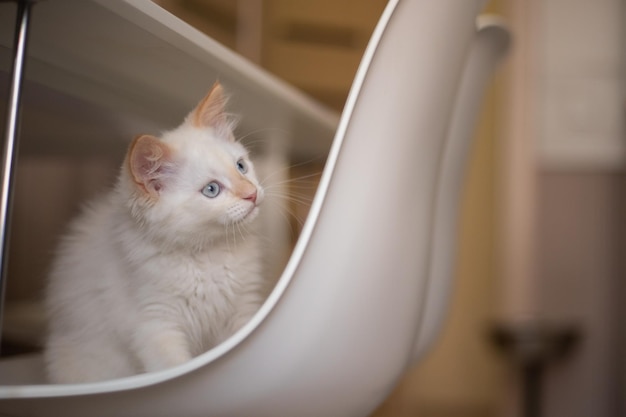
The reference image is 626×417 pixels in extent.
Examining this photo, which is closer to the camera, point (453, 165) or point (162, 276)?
point (162, 276)

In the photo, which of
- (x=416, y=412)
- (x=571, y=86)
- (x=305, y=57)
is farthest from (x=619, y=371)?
(x=305, y=57)

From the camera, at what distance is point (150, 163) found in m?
0.60

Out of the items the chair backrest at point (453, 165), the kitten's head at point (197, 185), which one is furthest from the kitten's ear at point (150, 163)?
the chair backrest at point (453, 165)

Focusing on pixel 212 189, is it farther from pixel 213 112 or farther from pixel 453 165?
pixel 453 165

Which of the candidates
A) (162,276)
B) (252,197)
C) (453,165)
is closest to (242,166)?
(252,197)

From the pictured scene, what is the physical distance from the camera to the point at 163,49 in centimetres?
64

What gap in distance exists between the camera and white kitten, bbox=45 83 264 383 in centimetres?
62

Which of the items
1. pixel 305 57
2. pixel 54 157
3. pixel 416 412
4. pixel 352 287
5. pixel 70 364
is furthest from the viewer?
pixel 416 412

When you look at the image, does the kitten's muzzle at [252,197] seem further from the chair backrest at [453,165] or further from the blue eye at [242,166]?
the chair backrest at [453,165]

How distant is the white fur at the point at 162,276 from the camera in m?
0.63

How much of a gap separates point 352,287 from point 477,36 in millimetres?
473

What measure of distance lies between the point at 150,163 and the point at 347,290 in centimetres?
23

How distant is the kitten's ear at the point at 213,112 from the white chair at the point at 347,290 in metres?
0.16

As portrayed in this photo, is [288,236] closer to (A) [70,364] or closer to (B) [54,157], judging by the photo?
(A) [70,364]
